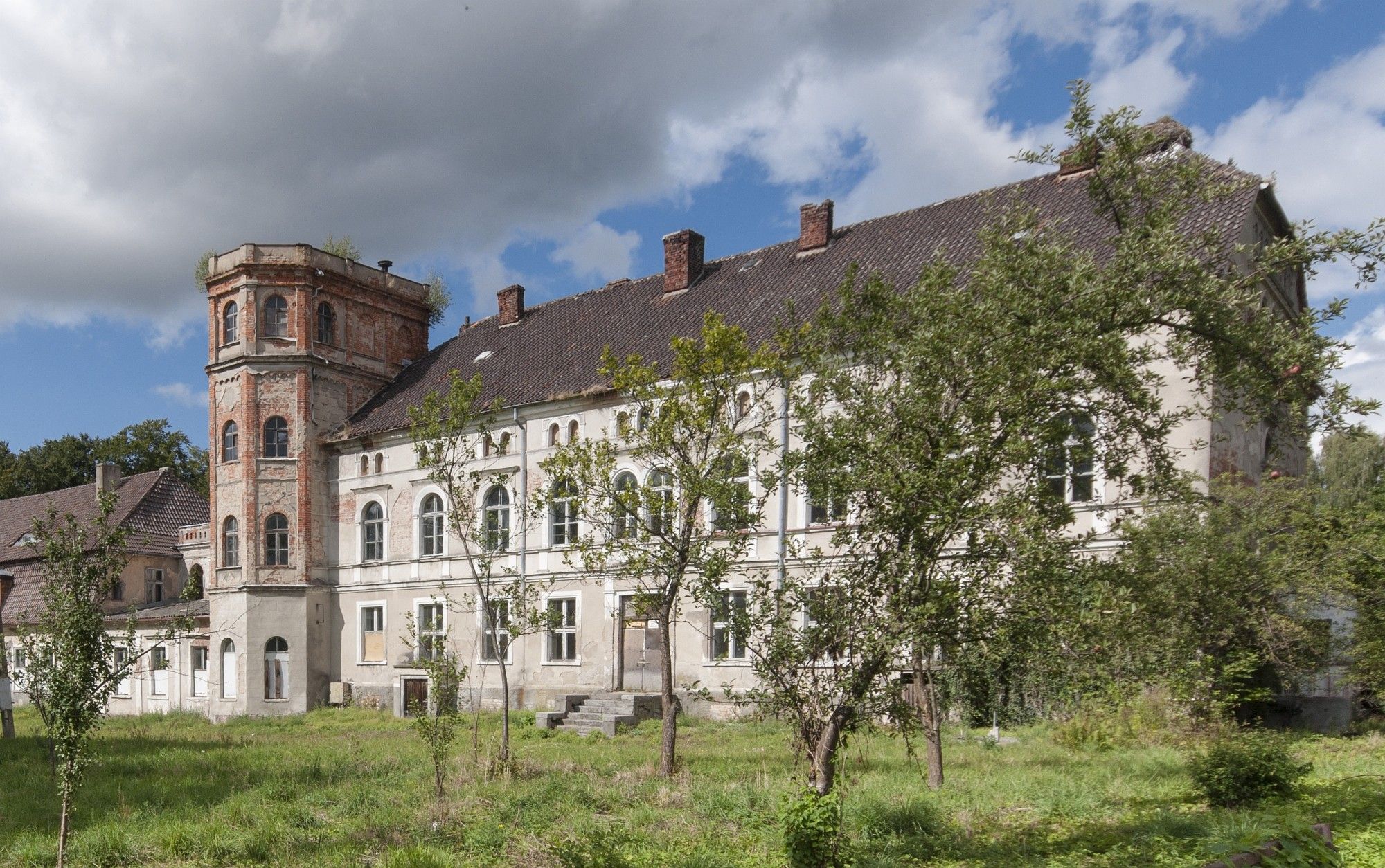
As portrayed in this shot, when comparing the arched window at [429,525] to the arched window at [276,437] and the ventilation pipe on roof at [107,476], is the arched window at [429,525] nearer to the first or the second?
the arched window at [276,437]

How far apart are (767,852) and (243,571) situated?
24.1 meters

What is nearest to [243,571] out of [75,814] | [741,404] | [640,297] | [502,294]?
[502,294]

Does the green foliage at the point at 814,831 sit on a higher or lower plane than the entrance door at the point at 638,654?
higher

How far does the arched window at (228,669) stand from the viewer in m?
29.7

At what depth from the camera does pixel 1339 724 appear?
1750 centimetres

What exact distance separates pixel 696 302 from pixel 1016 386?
63.0ft

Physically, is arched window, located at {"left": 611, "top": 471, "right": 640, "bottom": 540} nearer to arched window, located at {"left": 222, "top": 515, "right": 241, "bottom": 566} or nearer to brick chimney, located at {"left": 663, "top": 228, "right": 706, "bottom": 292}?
Result: brick chimney, located at {"left": 663, "top": 228, "right": 706, "bottom": 292}

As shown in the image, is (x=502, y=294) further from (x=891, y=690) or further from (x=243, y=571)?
(x=891, y=690)

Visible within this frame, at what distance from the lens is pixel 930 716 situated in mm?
11414

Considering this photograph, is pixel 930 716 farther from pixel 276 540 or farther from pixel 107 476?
pixel 107 476

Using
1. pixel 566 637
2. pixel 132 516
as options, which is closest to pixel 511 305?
pixel 566 637

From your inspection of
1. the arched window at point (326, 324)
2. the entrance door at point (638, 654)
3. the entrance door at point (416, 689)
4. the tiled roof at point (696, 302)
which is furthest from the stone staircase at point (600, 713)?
the arched window at point (326, 324)

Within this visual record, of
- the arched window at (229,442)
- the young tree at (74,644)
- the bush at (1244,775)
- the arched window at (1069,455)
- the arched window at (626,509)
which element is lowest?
the bush at (1244,775)

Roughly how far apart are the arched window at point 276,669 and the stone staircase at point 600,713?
31.5ft
